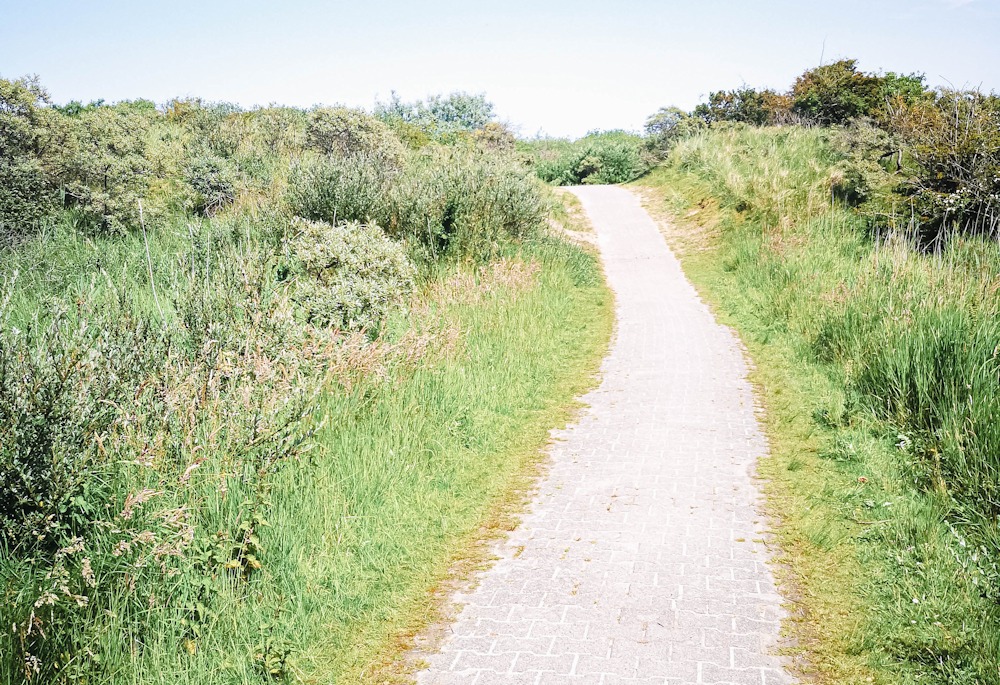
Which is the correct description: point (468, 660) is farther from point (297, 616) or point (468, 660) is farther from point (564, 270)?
point (564, 270)

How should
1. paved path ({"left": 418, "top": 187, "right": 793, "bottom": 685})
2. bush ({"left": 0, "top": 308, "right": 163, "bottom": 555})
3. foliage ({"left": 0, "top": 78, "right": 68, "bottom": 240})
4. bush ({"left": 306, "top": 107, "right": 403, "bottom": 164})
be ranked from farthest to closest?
bush ({"left": 306, "top": 107, "right": 403, "bottom": 164}) → foliage ({"left": 0, "top": 78, "right": 68, "bottom": 240}) → paved path ({"left": 418, "top": 187, "right": 793, "bottom": 685}) → bush ({"left": 0, "top": 308, "right": 163, "bottom": 555})

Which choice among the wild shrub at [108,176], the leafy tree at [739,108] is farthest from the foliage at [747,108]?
the wild shrub at [108,176]

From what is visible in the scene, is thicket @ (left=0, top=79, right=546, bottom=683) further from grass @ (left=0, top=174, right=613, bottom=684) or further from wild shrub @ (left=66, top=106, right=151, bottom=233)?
wild shrub @ (left=66, top=106, right=151, bottom=233)

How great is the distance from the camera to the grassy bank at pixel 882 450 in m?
4.12

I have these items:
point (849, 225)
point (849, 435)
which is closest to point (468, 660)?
point (849, 435)

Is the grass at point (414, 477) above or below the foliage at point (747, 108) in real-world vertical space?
below

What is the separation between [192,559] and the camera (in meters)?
4.16

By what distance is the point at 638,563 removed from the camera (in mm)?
5051

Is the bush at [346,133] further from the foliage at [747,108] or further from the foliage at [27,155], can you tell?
the foliage at [747,108]

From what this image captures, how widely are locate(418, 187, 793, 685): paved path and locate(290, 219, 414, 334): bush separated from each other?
2.99 meters

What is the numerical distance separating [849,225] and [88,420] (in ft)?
48.8

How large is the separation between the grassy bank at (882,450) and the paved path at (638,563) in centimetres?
33

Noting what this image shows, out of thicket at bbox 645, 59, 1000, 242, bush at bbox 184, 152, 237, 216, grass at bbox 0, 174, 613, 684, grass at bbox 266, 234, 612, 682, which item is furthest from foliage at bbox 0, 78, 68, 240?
thicket at bbox 645, 59, 1000, 242

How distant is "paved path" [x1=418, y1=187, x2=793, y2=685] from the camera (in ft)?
13.3
